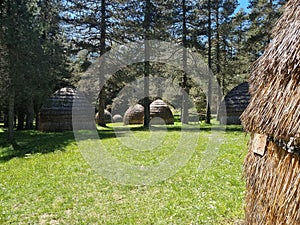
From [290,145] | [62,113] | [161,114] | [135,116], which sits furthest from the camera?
[135,116]

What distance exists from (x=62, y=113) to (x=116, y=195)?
12805 mm

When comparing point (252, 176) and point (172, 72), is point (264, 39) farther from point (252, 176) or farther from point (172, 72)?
point (252, 176)

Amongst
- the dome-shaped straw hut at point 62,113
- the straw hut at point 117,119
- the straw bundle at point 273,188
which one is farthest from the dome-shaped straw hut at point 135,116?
the straw bundle at point 273,188

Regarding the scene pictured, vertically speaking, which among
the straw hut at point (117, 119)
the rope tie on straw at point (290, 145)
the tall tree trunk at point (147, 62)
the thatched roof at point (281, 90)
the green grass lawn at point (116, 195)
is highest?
the tall tree trunk at point (147, 62)

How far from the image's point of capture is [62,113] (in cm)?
1731

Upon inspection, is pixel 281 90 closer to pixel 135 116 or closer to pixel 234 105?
pixel 234 105

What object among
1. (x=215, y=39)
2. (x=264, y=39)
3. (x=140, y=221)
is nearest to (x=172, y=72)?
(x=215, y=39)

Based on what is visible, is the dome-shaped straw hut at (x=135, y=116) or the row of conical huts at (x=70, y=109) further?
the dome-shaped straw hut at (x=135, y=116)

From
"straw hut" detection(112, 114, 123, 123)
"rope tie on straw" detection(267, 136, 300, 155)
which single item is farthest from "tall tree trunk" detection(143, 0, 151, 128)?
"straw hut" detection(112, 114, 123, 123)

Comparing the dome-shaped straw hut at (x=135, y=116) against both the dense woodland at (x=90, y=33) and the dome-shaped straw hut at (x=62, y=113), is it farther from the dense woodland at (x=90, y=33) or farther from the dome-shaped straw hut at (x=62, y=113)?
the dome-shaped straw hut at (x=62, y=113)

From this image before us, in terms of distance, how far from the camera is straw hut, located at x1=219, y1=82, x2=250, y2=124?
18.7 metres

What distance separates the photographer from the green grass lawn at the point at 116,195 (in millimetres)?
4535

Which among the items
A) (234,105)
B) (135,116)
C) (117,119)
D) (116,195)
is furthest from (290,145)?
(117,119)

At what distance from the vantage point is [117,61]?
19.1 meters
